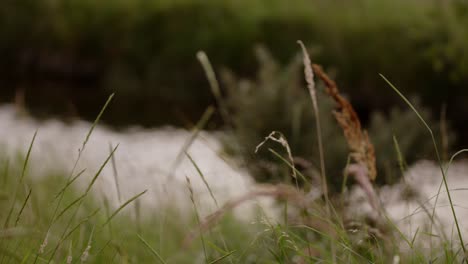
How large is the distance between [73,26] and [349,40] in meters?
4.79

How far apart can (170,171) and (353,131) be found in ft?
3.31

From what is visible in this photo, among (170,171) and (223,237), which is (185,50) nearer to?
(170,171)

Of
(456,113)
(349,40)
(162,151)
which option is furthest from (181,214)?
(349,40)

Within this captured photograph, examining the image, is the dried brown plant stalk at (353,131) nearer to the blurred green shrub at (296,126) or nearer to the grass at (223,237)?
the grass at (223,237)

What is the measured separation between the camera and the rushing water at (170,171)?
7.70 feet

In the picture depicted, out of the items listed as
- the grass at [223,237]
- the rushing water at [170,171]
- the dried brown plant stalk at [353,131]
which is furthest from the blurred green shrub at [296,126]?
the dried brown plant stalk at [353,131]

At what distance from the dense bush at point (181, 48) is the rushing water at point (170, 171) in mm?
1722

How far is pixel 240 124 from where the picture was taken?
4.78 m

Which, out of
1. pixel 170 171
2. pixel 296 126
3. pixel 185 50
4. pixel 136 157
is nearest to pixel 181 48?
pixel 185 50

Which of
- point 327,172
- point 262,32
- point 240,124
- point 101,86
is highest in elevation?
point 240,124

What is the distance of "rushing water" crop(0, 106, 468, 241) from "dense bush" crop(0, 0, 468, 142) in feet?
5.65

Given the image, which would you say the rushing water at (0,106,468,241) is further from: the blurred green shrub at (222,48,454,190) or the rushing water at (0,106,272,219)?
the blurred green shrub at (222,48,454,190)

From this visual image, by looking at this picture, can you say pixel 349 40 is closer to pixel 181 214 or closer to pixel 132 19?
pixel 132 19

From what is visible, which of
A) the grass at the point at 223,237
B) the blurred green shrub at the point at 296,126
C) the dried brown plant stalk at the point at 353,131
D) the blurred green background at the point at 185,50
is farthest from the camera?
the blurred green background at the point at 185,50
